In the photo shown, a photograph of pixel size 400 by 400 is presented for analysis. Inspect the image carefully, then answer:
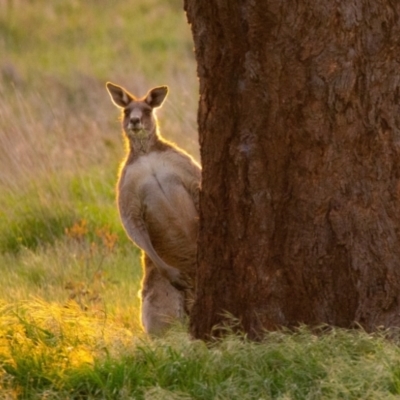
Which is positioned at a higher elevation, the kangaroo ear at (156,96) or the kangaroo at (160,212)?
the kangaroo ear at (156,96)

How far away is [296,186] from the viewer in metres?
6.27

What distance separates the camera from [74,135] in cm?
1359

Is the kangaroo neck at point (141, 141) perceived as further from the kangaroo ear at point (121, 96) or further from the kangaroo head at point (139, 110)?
the kangaroo ear at point (121, 96)

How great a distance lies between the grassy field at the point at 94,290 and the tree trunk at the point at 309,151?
→ 23cm

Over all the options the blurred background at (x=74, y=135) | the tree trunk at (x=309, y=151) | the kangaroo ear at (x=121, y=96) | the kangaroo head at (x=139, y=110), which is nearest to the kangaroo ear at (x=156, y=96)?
the kangaroo head at (x=139, y=110)

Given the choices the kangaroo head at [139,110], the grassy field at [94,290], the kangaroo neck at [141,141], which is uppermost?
the kangaroo head at [139,110]

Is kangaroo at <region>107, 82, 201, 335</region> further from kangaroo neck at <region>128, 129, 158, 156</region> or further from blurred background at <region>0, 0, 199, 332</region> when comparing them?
blurred background at <region>0, 0, 199, 332</region>

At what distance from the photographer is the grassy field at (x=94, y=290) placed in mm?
5777

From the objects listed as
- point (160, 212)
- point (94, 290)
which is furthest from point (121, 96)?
point (94, 290)

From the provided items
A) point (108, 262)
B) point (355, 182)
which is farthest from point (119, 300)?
point (355, 182)

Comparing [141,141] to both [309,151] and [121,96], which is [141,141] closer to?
[121,96]

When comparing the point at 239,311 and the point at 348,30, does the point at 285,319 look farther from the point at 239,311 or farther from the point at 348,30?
the point at 348,30

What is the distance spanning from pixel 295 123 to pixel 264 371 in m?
1.14

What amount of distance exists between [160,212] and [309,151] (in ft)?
6.10
